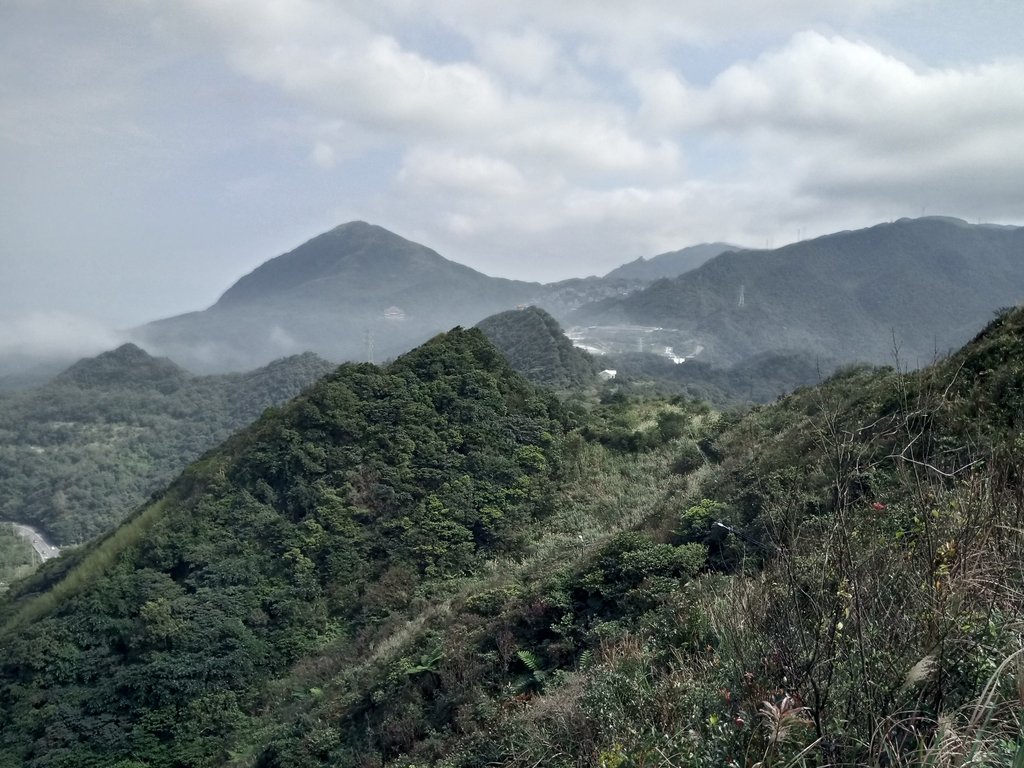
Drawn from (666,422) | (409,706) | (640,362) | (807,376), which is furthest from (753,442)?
(640,362)

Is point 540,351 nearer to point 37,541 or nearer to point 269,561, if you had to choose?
point 269,561

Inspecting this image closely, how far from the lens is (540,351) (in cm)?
4906

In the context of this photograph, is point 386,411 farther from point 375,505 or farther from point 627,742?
point 627,742

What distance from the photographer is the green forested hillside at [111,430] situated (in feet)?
229

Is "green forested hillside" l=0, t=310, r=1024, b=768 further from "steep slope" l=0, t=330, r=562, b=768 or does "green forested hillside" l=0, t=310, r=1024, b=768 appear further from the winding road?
the winding road

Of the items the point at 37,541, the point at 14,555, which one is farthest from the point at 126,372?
the point at 14,555

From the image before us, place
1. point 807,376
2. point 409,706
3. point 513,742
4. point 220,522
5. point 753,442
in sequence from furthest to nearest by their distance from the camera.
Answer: point 807,376
point 220,522
point 753,442
point 409,706
point 513,742

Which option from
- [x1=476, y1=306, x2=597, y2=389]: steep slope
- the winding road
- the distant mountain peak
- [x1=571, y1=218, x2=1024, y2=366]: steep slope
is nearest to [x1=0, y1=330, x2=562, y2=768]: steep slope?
[x1=476, y1=306, x2=597, y2=389]: steep slope

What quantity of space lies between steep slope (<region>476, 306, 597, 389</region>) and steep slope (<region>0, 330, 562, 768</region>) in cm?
1755

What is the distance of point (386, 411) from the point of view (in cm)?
2000

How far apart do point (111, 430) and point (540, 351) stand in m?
59.1

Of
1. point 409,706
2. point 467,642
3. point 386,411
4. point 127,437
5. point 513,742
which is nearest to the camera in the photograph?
point 513,742

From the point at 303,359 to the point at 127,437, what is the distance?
20.0 metres

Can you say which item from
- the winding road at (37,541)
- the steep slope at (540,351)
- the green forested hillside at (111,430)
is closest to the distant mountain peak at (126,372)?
the green forested hillside at (111,430)
